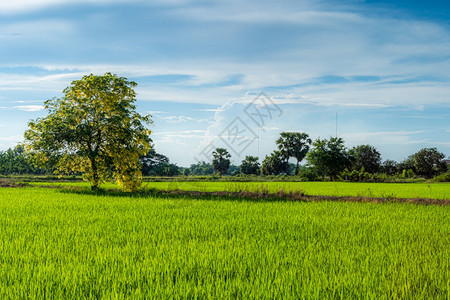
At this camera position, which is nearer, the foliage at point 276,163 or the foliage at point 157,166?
the foliage at point 157,166

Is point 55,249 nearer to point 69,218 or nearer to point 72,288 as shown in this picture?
point 72,288

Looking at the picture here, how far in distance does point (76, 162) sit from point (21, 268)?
648 inches

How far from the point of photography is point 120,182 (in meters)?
19.4

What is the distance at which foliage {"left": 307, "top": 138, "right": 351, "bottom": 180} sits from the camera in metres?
48.9

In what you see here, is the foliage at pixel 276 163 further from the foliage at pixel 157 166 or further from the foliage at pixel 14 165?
the foliage at pixel 14 165

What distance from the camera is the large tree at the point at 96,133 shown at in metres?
19.4

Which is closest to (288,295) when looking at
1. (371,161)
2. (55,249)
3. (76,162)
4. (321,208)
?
(55,249)

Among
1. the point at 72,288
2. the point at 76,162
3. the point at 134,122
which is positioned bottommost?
the point at 72,288

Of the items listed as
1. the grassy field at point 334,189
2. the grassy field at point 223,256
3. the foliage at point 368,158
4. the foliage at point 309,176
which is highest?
the foliage at point 368,158

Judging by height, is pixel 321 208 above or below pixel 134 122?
below

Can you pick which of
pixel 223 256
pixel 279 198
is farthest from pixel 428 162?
pixel 223 256

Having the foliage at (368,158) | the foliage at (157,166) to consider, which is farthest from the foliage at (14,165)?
the foliage at (368,158)

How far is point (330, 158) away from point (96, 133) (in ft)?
118

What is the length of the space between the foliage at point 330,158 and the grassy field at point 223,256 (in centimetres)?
3987
